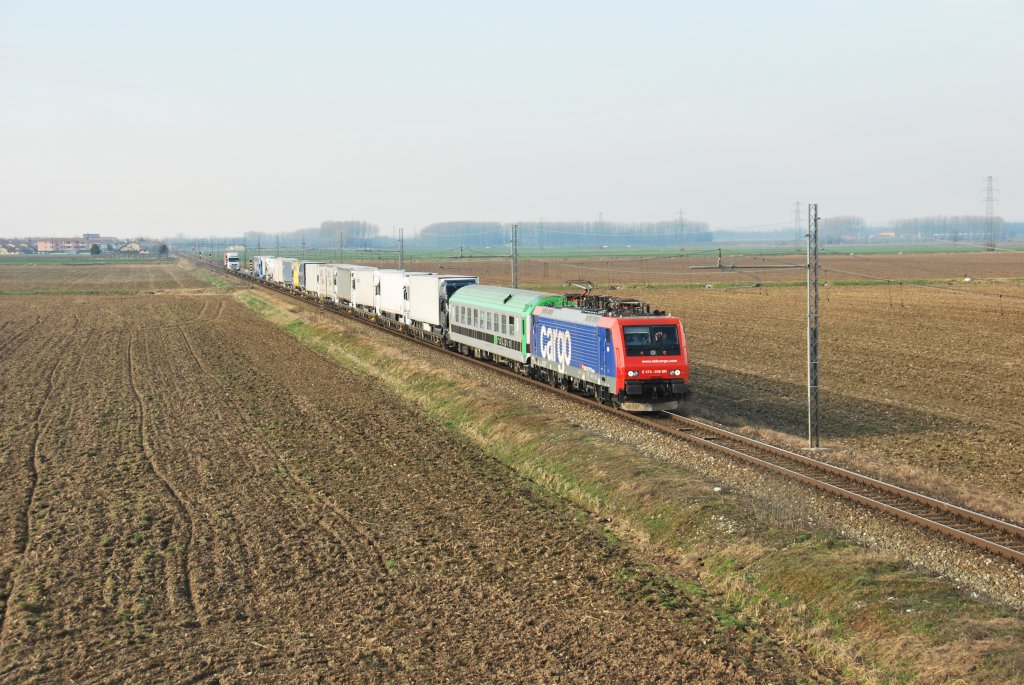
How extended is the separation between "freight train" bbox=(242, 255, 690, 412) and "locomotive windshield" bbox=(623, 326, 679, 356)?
0.09ft

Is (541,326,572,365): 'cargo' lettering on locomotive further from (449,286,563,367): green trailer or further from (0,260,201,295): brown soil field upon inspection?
(0,260,201,295): brown soil field

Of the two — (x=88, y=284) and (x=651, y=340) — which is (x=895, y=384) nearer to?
(x=651, y=340)

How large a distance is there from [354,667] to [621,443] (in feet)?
43.0

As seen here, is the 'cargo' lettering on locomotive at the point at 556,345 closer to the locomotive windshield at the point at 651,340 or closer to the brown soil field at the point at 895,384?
the locomotive windshield at the point at 651,340

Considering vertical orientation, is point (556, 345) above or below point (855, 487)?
above

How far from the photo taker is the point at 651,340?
92.8 feet

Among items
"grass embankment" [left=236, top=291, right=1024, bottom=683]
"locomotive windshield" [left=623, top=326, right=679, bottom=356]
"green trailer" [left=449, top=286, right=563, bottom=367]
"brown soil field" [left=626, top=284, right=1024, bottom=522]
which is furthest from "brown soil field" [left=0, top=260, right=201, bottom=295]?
"grass embankment" [left=236, top=291, right=1024, bottom=683]

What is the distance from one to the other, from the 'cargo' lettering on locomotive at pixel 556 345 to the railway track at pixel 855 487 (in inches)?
117

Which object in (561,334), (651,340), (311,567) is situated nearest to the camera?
(311,567)

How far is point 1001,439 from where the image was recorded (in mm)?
25031

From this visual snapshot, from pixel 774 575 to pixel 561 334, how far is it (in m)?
18.5

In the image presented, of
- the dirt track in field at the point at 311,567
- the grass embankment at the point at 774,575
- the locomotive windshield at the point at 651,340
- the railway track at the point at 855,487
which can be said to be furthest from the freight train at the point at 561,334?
the dirt track in field at the point at 311,567

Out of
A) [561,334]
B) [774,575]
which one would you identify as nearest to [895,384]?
[561,334]

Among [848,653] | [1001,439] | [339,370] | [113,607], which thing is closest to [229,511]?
[113,607]
